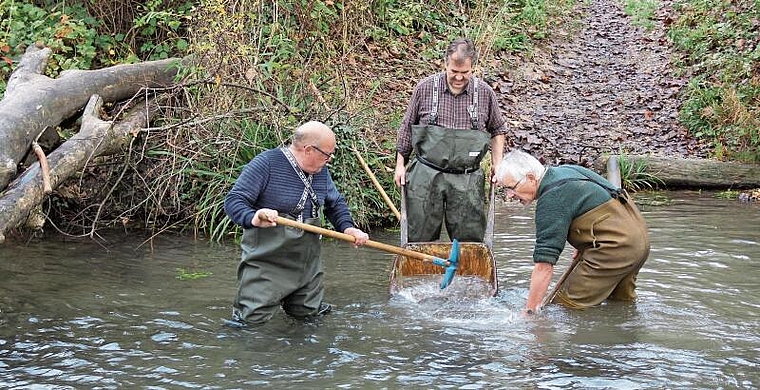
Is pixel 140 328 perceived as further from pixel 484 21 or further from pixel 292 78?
pixel 484 21

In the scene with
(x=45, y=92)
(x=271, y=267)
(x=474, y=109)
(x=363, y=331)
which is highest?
(x=45, y=92)

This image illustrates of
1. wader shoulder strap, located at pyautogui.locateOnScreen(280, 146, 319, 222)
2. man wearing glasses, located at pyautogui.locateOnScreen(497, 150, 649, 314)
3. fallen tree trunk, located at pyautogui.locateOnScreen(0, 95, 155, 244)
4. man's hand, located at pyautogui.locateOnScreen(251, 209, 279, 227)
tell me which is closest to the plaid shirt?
man wearing glasses, located at pyautogui.locateOnScreen(497, 150, 649, 314)

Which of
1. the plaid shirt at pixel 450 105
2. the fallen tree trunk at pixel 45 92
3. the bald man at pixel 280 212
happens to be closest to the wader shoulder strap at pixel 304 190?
the bald man at pixel 280 212

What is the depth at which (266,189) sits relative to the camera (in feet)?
17.6

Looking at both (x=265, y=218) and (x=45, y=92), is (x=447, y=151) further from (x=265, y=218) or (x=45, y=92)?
(x=45, y=92)

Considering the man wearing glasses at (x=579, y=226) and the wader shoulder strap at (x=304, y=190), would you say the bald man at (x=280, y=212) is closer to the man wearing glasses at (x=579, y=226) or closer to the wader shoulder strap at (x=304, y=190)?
the wader shoulder strap at (x=304, y=190)

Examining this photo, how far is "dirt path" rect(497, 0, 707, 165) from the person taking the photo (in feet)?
41.8

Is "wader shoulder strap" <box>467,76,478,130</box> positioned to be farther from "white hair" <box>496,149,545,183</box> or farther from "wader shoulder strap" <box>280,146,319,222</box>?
"wader shoulder strap" <box>280,146,319,222</box>

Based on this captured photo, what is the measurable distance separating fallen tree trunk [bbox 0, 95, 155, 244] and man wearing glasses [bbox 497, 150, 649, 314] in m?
3.90

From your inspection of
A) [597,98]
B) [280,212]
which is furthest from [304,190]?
[597,98]

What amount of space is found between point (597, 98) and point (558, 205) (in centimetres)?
980

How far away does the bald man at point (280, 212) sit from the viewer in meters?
5.29

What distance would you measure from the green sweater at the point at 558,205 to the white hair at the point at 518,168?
0.12 meters

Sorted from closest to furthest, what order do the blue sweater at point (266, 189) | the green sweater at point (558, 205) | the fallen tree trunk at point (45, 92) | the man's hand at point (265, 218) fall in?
the man's hand at point (265, 218) → the blue sweater at point (266, 189) → the green sweater at point (558, 205) → the fallen tree trunk at point (45, 92)
